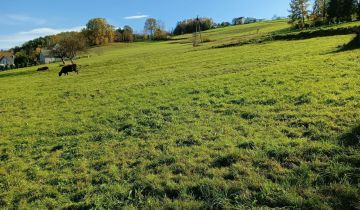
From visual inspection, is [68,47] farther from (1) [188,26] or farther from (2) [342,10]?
(1) [188,26]

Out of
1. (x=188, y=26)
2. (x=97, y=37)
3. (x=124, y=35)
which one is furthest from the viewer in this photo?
(x=188, y=26)

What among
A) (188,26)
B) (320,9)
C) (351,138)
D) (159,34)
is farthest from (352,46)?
(188,26)

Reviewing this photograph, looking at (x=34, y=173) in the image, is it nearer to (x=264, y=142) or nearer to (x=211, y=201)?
(x=211, y=201)

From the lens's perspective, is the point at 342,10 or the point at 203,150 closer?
the point at 203,150

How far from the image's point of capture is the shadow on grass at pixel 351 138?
7.68 metres

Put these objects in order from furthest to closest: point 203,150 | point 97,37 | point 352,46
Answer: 1. point 97,37
2. point 352,46
3. point 203,150

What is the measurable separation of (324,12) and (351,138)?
264ft

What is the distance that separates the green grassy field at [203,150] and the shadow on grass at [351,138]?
0.02 meters

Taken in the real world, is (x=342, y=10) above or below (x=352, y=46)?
above

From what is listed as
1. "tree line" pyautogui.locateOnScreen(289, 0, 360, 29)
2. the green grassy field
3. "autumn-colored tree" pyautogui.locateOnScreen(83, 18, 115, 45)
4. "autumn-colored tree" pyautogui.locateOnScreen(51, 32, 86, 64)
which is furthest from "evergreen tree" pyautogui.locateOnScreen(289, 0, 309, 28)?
"autumn-colored tree" pyautogui.locateOnScreen(83, 18, 115, 45)

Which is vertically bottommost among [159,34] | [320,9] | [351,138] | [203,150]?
[203,150]

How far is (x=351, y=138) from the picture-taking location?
7.96 metres

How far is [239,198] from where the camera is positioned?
6359 millimetres

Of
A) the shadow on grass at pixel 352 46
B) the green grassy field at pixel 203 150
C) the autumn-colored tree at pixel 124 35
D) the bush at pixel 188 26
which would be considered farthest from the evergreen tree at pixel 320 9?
the autumn-colored tree at pixel 124 35
